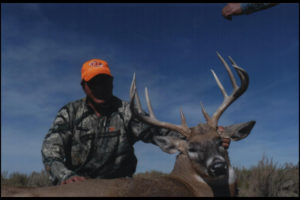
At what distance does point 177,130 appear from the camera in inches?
205

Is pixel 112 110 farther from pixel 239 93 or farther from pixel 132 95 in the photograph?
pixel 239 93

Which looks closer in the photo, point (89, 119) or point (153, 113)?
point (153, 113)

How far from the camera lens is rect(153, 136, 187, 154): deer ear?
515cm

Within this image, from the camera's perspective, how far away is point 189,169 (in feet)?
15.8

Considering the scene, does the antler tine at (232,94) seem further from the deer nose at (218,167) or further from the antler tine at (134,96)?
the antler tine at (134,96)

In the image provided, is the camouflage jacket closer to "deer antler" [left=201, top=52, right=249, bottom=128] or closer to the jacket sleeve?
the jacket sleeve

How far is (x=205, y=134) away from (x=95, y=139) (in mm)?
1996

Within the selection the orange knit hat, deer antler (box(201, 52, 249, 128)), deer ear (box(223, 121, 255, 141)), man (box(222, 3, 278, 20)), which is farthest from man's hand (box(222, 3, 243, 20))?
the orange knit hat

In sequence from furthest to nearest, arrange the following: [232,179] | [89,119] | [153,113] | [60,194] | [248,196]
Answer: [248,196], [89,119], [153,113], [232,179], [60,194]

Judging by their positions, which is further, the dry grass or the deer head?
the dry grass

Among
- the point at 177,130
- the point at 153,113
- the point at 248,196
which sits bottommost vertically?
the point at 248,196

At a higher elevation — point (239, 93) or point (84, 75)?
point (84, 75)

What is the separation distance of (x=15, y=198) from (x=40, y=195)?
36 cm

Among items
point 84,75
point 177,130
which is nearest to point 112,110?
point 84,75
